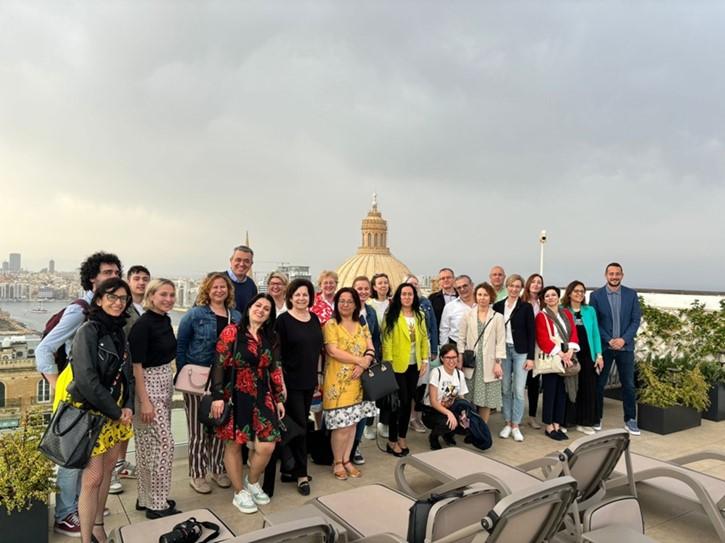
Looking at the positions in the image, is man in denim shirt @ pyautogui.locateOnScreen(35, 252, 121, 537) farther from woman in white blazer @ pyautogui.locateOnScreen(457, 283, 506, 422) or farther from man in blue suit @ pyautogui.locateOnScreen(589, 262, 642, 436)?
man in blue suit @ pyautogui.locateOnScreen(589, 262, 642, 436)

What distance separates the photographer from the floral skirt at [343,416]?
4.51 metres

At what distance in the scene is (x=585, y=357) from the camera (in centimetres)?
629

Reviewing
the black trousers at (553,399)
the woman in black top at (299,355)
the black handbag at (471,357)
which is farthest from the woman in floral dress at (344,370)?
the black trousers at (553,399)

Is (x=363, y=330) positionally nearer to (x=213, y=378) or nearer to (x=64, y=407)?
(x=213, y=378)

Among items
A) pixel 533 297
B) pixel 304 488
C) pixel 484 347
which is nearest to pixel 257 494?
pixel 304 488

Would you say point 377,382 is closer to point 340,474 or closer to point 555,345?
point 340,474

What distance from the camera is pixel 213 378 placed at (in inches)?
150

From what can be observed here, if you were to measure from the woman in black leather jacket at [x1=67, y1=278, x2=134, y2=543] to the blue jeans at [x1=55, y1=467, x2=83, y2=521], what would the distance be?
43 cm

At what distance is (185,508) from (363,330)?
1970 mm

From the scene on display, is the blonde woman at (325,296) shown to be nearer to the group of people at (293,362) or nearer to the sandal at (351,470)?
the group of people at (293,362)

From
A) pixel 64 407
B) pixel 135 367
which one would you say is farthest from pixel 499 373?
pixel 64 407

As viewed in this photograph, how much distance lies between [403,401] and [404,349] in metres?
0.53

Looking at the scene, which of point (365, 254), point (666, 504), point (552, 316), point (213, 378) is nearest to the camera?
point (213, 378)

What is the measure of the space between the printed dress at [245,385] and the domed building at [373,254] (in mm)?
77976
